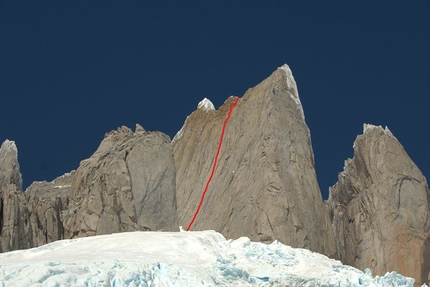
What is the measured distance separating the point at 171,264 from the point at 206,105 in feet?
108

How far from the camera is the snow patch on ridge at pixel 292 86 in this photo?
57.2 metres

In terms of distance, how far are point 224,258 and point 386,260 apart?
14.8m

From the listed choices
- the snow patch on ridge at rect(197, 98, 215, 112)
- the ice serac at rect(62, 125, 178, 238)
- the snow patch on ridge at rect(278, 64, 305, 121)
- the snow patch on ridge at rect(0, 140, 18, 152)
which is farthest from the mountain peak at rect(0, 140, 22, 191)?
the snow patch on ridge at rect(278, 64, 305, 121)

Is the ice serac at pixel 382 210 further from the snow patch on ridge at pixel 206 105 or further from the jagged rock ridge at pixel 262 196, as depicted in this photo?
the snow patch on ridge at pixel 206 105

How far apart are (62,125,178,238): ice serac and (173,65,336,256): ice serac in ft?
13.1

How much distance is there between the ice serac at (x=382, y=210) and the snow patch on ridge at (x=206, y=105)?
1295 cm

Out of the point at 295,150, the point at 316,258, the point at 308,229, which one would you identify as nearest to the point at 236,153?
the point at 295,150

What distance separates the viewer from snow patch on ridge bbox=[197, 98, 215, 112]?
225ft

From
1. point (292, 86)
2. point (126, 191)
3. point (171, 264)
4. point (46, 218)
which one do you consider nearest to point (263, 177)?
point (126, 191)

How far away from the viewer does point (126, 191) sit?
1852 inches

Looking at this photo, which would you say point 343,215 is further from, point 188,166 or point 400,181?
point 188,166

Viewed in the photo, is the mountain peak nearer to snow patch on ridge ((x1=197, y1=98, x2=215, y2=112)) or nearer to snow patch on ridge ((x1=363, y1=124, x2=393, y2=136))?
snow patch on ridge ((x1=197, y1=98, x2=215, y2=112))

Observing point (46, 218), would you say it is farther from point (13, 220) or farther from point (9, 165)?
point (9, 165)

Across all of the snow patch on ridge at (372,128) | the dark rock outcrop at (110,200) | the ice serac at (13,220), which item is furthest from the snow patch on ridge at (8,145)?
the snow patch on ridge at (372,128)
